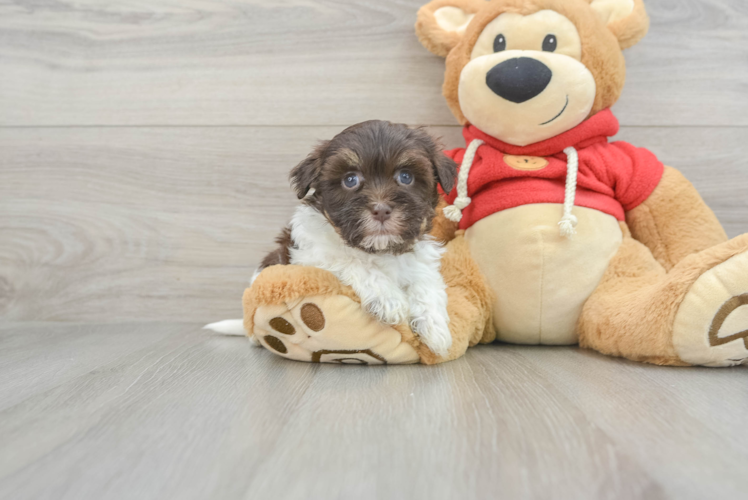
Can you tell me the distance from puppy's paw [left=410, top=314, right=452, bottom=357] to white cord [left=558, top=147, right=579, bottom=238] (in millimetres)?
491

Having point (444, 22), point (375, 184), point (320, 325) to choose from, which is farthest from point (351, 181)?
point (444, 22)

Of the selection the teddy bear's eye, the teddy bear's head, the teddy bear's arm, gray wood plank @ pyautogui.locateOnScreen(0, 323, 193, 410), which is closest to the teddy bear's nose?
the teddy bear's head

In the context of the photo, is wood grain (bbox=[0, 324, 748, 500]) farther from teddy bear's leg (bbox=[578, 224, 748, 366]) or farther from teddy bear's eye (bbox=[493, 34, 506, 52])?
teddy bear's eye (bbox=[493, 34, 506, 52])

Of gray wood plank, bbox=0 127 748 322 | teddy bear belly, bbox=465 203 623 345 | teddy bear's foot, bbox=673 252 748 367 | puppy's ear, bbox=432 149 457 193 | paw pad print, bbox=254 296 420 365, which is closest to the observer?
teddy bear's foot, bbox=673 252 748 367

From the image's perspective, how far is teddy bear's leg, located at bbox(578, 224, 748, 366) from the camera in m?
1.27

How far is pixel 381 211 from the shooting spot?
1.29 metres

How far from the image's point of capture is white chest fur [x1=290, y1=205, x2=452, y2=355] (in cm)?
139

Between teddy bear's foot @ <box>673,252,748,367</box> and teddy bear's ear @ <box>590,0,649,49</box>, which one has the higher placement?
teddy bear's ear @ <box>590,0,649,49</box>

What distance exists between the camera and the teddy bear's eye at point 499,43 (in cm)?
165


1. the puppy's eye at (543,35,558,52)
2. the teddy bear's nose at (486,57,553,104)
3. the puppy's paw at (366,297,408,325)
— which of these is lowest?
the puppy's paw at (366,297,408,325)

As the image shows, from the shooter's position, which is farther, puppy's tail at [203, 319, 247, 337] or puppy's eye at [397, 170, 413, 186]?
puppy's tail at [203, 319, 247, 337]

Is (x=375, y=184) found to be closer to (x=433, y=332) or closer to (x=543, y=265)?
(x=433, y=332)

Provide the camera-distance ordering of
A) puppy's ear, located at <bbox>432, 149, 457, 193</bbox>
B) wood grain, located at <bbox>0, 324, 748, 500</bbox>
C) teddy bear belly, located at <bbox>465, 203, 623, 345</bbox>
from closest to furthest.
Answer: wood grain, located at <bbox>0, 324, 748, 500</bbox> → puppy's ear, located at <bbox>432, 149, 457, 193</bbox> → teddy bear belly, located at <bbox>465, 203, 623, 345</bbox>

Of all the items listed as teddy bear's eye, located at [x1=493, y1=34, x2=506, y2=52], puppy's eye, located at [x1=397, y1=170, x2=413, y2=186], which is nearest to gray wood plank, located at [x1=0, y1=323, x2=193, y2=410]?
puppy's eye, located at [x1=397, y1=170, x2=413, y2=186]
